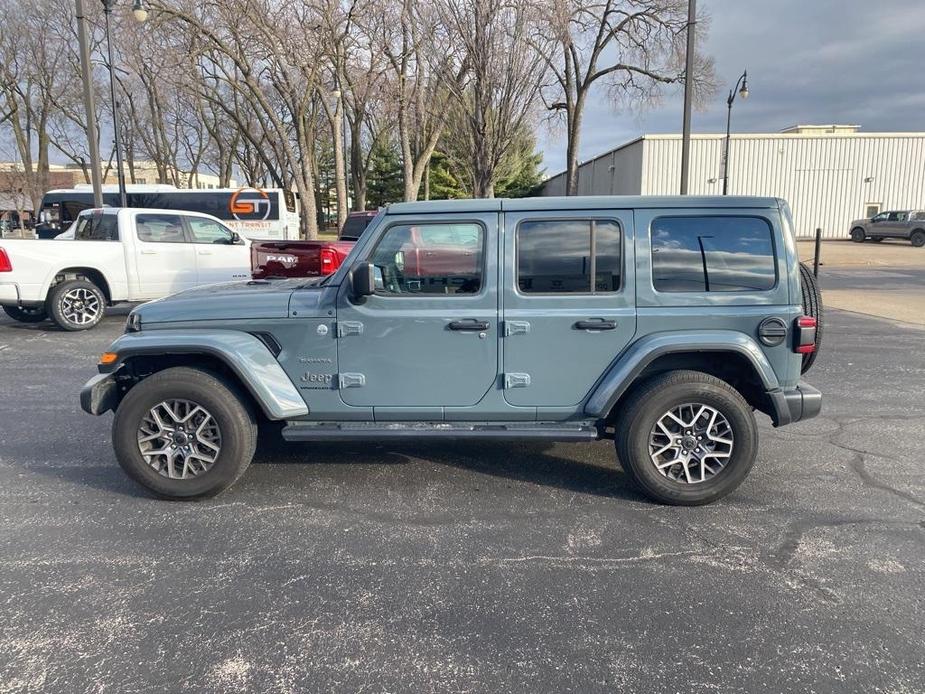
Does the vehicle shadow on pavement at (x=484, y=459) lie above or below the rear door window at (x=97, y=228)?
below

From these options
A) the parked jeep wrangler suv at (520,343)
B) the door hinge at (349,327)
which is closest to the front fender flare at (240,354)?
the parked jeep wrangler suv at (520,343)

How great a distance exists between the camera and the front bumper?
4.01 m

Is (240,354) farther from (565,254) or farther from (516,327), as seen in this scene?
(565,254)

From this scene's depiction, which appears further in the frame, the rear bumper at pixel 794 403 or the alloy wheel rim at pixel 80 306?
A: the alloy wheel rim at pixel 80 306

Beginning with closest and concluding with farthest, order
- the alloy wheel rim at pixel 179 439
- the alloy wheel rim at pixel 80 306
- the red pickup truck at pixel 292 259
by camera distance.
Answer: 1. the alloy wheel rim at pixel 179 439
2. the red pickup truck at pixel 292 259
3. the alloy wheel rim at pixel 80 306

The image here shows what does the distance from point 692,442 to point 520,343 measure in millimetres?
1208

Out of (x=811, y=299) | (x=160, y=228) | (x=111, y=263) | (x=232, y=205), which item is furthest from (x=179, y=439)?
(x=232, y=205)

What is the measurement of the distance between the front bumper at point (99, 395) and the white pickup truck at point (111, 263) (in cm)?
708

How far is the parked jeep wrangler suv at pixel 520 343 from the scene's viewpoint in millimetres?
3896

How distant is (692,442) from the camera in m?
3.91

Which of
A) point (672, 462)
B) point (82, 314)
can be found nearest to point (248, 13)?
point (82, 314)

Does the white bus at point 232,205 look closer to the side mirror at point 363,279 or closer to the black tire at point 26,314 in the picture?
the black tire at point 26,314

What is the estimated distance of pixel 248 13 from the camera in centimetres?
1781

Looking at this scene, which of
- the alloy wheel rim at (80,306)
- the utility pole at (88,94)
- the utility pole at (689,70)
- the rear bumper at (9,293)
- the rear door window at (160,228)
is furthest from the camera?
the utility pole at (88,94)
